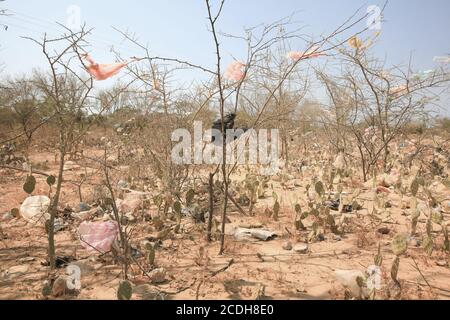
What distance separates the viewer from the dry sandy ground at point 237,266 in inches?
82.9

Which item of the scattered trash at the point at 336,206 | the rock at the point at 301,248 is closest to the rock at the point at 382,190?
the scattered trash at the point at 336,206

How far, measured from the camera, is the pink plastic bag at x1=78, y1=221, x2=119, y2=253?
2.37 m

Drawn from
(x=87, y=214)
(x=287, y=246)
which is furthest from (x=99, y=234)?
(x=87, y=214)

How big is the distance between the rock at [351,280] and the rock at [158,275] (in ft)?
3.46

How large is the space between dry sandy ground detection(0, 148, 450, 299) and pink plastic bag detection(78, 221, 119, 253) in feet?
0.55

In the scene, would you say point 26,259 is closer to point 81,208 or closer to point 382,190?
point 81,208

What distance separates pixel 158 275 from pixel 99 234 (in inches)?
19.7

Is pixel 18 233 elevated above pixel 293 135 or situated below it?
below

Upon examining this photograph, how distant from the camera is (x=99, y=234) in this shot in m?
2.39
